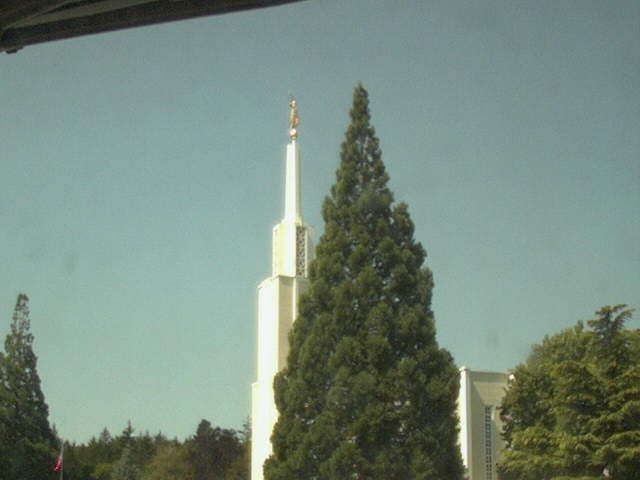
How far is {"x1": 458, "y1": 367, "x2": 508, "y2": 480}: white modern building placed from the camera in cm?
3203

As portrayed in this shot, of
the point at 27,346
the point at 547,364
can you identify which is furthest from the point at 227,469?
the point at 547,364

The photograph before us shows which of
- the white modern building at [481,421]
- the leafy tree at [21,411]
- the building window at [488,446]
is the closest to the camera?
the white modern building at [481,421]

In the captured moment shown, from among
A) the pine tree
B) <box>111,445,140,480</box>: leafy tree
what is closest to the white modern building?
the pine tree

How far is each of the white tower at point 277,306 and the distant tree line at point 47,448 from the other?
14.6 meters

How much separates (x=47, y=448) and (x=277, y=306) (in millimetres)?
17556

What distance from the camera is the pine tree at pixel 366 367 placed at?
2262 cm

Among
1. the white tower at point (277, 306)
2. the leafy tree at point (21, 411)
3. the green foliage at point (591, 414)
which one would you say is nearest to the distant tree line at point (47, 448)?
the leafy tree at point (21, 411)

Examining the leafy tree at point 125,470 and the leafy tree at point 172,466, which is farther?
the leafy tree at point 125,470

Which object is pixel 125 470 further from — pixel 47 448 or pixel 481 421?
pixel 481 421

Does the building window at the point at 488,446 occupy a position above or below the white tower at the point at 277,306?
→ below

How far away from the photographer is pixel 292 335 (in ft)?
80.0

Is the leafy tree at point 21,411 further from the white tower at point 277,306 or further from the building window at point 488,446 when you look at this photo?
the building window at point 488,446

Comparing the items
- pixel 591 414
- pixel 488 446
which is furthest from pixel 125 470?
pixel 591 414

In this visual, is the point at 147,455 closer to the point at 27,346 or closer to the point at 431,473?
the point at 27,346
